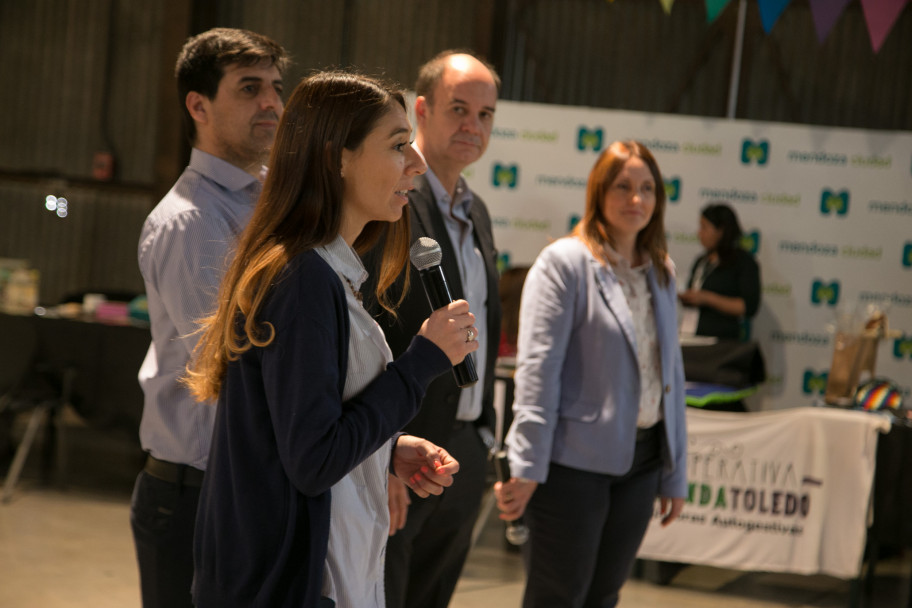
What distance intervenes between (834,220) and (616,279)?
3937 mm

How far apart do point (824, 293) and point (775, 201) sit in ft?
2.14

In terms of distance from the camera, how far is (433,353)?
4.49 ft

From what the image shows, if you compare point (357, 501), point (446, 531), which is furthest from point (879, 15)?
point (357, 501)

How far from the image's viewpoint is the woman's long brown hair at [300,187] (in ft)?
4.40

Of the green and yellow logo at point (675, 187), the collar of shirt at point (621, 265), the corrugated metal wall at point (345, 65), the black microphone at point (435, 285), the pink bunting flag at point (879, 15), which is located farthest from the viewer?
the corrugated metal wall at point (345, 65)

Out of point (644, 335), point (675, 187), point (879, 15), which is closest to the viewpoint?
point (644, 335)

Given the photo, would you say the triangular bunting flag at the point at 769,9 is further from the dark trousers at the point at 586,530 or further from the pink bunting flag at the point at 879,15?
the dark trousers at the point at 586,530

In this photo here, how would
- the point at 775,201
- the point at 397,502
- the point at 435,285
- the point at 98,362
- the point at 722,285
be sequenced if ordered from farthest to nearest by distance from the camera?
the point at 775,201, the point at 722,285, the point at 98,362, the point at 397,502, the point at 435,285

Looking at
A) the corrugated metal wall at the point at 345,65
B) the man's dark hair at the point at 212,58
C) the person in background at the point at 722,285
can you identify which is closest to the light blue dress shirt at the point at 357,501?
the man's dark hair at the point at 212,58

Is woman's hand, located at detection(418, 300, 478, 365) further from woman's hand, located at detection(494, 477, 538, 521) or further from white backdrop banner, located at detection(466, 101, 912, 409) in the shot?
white backdrop banner, located at detection(466, 101, 912, 409)

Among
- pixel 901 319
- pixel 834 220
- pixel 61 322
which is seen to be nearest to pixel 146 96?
pixel 61 322

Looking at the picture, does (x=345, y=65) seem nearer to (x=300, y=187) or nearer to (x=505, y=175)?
(x=505, y=175)

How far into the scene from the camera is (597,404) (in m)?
2.42

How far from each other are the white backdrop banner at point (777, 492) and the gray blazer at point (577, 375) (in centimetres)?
167
